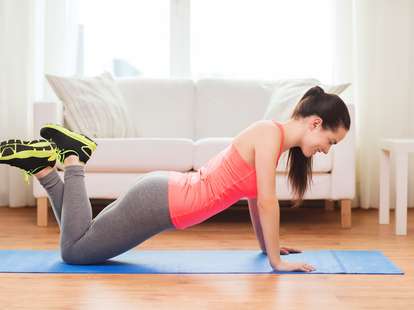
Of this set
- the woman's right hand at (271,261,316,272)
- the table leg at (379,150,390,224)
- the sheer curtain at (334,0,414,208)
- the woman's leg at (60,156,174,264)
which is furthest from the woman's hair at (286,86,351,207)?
the sheer curtain at (334,0,414,208)

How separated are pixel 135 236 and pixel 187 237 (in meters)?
0.88

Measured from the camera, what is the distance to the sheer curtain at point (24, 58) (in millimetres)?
4297

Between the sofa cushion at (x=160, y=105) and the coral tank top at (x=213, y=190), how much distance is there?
71.5 inches

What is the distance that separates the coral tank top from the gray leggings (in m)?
0.04

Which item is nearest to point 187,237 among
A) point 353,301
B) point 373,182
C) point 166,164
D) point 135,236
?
point 166,164

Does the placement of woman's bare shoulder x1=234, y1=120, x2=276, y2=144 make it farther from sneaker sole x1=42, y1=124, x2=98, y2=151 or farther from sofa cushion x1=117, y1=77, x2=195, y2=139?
sofa cushion x1=117, y1=77, x2=195, y2=139

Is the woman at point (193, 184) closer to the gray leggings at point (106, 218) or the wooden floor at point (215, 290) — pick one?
the gray leggings at point (106, 218)

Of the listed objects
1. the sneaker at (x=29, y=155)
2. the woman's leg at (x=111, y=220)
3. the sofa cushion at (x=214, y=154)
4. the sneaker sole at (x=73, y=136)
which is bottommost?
the woman's leg at (x=111, y=220)

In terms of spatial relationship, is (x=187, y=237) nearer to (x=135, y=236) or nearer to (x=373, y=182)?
(x=135, y=236)

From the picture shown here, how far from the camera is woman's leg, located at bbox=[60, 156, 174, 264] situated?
229 centimetres

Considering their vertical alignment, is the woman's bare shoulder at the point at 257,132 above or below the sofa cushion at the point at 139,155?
above

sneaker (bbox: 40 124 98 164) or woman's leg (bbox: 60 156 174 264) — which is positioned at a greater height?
sneaker (bbox: 40 124 98 164)

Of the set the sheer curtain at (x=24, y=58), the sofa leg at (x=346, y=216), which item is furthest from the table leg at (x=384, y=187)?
the sheer curtain at (x=24, y=58)

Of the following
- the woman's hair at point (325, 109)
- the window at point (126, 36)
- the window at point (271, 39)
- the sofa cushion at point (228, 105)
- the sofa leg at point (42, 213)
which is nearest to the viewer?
the woman's hair at point (325, 109)
